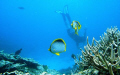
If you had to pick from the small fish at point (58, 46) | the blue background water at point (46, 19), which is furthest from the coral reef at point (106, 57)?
the blue background water at point (46, 19)

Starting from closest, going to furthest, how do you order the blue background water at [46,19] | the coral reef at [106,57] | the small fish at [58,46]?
1. the coral reef at [106,57]
2. the small fish at [58,46]
3. the blue background water at [46,19]

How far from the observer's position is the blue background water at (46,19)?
98188mm

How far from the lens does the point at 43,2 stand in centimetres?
9394

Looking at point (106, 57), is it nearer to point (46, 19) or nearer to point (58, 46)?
point (58, 46)

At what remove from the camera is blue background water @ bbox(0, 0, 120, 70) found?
322ft

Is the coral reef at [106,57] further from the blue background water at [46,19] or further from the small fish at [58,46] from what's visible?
the blue background water at [46,19]

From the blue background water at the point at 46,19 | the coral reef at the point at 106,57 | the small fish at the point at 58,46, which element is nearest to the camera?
the coral reef at the point at 106,57

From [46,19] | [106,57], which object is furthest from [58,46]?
[46,19]

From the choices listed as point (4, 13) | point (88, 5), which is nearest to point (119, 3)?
point (88, 5)

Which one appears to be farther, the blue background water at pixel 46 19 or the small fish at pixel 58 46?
the blue background water at pixel 46 19

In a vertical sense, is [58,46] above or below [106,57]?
above

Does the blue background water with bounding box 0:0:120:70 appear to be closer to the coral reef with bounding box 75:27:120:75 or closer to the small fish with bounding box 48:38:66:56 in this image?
the coral reef with bounding box 75:27:120:75

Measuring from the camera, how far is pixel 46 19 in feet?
419

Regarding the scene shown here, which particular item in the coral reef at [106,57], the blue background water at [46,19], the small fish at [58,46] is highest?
the blue background water at [46,19]
